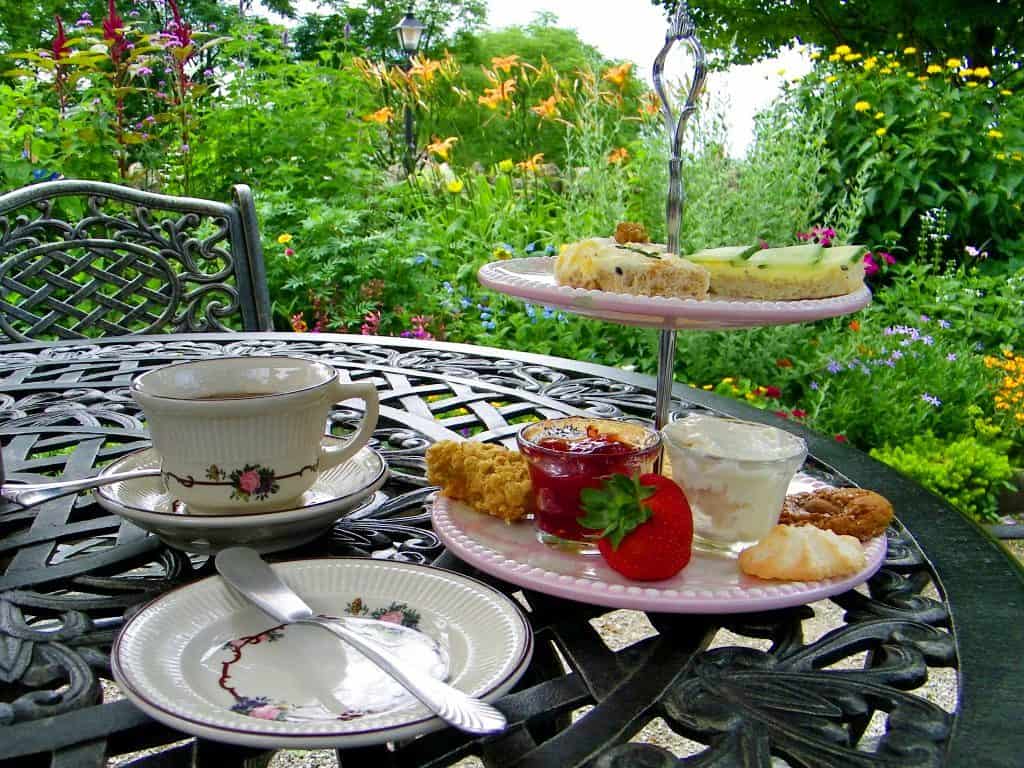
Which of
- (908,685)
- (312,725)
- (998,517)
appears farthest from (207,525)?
(998,517)

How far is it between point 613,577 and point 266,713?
30cm

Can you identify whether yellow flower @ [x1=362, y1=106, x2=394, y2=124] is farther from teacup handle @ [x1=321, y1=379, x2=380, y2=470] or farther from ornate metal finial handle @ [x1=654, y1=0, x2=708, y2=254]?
teacup handle @ [x1=321, y1=379, x2=380, y2=470]

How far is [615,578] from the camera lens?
0.72 m

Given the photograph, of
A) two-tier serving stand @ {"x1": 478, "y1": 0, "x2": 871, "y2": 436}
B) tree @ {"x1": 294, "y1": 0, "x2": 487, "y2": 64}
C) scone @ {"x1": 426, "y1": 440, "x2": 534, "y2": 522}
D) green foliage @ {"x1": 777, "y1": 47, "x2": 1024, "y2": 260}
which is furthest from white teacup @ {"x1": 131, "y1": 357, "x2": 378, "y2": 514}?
tree @ {"x1": 294, "y1": 0, "x2": 487, "y2": 64}

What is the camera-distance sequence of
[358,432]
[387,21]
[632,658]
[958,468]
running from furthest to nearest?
1. [387,21]
2. [958,468]
3. [358,432]
4. [632,658]

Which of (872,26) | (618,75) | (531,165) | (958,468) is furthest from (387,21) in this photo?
(958,468)

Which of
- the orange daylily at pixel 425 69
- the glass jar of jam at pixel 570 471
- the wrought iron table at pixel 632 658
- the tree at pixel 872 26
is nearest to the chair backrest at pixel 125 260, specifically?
the wrought iron table at pixel 632 658

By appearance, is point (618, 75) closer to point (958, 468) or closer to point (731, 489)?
point (958, 468)

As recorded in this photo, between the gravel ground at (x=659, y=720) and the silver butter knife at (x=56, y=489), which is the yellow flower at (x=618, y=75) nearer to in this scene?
the gravel ground at (x=659, y=720)

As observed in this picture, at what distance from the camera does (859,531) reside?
2.56 feet

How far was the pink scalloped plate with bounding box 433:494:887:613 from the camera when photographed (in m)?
0.67

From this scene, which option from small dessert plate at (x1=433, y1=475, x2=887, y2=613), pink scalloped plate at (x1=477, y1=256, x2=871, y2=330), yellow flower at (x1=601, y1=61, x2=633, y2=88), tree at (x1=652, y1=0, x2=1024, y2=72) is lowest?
small dessert plate at (x1=433, y1=475, x2=887, y2=613)

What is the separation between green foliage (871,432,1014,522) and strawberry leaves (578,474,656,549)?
235 cm

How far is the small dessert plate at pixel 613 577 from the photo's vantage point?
0.67 m
